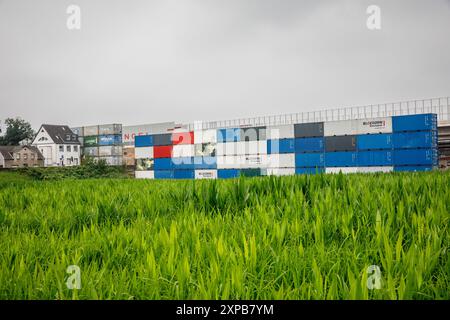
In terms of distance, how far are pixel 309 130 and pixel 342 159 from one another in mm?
6593

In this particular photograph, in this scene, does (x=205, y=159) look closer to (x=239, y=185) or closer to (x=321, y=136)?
(x=321, y=136)

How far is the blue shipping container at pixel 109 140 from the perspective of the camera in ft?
280

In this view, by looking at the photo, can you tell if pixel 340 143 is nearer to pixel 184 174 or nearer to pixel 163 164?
pixel 184 174

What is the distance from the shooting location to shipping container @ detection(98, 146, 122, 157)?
84250 millimetres

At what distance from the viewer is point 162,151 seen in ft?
193

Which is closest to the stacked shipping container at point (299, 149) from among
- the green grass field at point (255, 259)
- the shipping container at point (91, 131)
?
the shipping container at point (91, 131)

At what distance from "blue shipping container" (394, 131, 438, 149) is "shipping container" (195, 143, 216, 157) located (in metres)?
28.2

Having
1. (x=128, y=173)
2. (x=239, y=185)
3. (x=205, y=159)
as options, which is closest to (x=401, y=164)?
(x=205, y=159)

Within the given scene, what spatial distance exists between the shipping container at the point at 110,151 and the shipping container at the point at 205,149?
3855 centimetres

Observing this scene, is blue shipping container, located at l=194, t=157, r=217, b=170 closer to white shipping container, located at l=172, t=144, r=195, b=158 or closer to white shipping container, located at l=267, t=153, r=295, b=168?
white shipping container, located at l=172, t=144, r=195, b=158

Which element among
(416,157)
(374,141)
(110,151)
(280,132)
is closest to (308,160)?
(280,132)

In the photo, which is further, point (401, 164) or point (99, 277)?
point (401, 164)

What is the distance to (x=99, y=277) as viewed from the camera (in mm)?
2049
